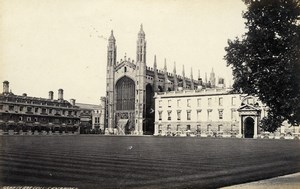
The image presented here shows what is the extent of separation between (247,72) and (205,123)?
46.7m

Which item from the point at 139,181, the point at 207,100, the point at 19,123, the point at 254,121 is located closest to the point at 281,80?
the point at 139,181

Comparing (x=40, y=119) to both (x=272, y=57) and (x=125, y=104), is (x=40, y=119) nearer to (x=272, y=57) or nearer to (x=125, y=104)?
(x=125, y=104)

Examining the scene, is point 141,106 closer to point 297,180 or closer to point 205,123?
point 205,123

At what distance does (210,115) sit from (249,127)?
7037 mm

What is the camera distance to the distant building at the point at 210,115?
5588cm

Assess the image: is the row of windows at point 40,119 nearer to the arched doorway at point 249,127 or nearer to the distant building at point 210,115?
the distant building at point 210,115

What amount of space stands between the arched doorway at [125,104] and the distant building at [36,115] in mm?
9488

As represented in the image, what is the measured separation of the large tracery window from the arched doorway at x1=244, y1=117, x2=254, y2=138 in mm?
23931

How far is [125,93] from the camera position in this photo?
74.8 meters

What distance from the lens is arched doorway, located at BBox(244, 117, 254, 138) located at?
187 feet

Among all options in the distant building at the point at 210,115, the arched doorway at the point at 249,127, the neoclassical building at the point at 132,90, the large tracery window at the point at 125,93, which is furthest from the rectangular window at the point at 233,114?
the large tracery window at the point at 125,93

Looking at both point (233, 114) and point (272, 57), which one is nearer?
point (272, 57)

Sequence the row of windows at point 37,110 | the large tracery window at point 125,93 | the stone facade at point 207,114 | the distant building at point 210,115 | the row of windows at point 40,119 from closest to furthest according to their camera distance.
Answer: the distant building at point 210,115 < the stone facade at point 207,114 < the row of windows at point 40,119 < the row of windows at point 37,110 < the large tracery window at point 125,93

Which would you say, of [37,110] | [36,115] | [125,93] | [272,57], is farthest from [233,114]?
[272,57]
